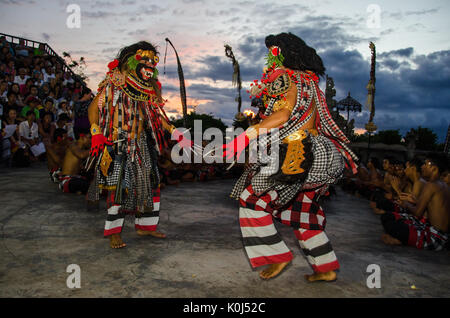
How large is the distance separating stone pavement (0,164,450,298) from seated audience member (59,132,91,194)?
0.46 metres

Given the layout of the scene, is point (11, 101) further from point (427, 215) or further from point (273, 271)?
point (427, 215)

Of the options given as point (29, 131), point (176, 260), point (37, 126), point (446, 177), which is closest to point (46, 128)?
point (37, 126)

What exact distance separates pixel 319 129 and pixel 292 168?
1.88ft

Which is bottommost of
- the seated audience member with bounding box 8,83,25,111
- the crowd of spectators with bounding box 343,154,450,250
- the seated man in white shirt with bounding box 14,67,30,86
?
the crowd of spectators with bounding box 343,154,450,250

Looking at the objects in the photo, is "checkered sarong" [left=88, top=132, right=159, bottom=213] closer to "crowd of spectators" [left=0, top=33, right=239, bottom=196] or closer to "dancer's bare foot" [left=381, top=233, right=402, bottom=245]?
"crowd of spectators" [left=0, top=33, right=239, bottom=196]

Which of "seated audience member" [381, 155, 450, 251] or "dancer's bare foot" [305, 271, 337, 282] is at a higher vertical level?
"seated audience member" [381, 155, 450, 251]

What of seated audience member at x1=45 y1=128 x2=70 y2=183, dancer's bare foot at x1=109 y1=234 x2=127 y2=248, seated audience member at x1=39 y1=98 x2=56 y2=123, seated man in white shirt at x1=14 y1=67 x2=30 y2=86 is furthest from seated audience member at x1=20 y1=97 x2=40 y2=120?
dancer's bare foot at x1=109 y1=234 x2=127 y2=248

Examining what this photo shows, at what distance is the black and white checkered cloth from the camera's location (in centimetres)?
263

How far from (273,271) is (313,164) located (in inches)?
38.0

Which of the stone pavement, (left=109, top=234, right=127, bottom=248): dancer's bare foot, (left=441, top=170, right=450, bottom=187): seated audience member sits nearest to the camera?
the stone pavement

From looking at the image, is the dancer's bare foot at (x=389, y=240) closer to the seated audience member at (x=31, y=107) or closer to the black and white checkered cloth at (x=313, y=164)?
the black and white checkered cloth at (x=313, y=164)

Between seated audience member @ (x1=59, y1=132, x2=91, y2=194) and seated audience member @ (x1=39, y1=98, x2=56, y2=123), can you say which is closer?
seated audience member @ (x1=59, y1=132, x2=91, y2=194)

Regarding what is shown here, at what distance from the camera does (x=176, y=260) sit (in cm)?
304
